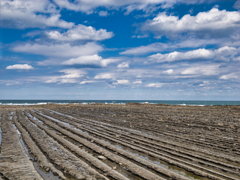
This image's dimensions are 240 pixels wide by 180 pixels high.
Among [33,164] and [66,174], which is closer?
[66,174]

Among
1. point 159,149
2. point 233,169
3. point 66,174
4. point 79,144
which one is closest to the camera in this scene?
point 66,174

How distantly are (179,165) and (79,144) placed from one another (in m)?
4.97

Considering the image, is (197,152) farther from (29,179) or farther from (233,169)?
(29,179)

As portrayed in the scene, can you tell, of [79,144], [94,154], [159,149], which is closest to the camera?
[94,154]

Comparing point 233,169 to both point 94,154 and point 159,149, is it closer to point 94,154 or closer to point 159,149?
point 159,149

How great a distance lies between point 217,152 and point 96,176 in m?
5.56

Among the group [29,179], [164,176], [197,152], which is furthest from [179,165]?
→ [29,179]

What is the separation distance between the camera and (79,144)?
9.48 meters

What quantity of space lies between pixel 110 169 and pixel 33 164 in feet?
8.91

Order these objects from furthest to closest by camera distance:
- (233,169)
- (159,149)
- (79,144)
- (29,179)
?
(79,144) < (159,149) < (233,169) < (29,179)

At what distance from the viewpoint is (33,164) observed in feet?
21.7

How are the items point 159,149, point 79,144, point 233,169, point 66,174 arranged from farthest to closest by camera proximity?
point 79,144 → point 159,149 → point 233,169 → point 66,174

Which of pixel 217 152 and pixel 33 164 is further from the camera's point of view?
pixel 217 152

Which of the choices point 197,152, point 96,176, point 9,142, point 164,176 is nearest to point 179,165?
point 164,176
